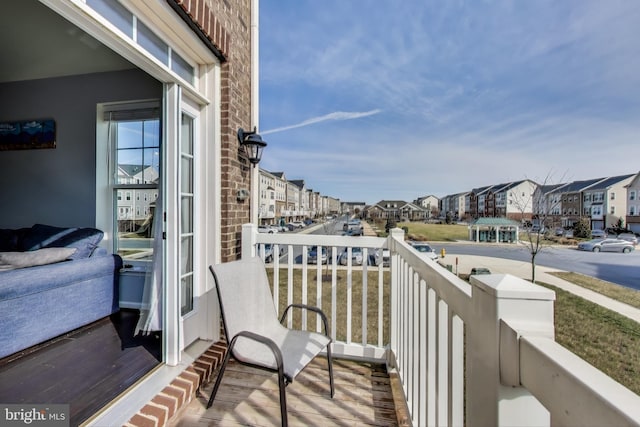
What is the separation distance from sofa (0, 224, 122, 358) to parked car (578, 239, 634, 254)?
1522 centimetres

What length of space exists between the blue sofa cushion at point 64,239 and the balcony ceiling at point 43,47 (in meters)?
1.97

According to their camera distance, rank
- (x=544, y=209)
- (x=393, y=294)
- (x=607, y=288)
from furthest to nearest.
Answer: (x=544, y=209)
(x=607, y=288)
(x=393, y=294)

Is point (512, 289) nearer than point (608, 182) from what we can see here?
Yes

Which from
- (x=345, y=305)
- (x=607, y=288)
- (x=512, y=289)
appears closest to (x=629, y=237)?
(x=607, y=288)

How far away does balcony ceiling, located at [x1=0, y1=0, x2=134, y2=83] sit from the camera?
2.50m

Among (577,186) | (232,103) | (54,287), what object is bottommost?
(54,287)

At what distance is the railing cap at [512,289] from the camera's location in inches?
21.7

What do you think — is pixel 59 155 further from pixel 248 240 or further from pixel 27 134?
pixel 248 240

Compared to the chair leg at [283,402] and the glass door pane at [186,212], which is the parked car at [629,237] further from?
the glass door pane at [186,212]

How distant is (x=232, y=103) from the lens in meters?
2.42

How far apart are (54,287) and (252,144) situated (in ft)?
7.05

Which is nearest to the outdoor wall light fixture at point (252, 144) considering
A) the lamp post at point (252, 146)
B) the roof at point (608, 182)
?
the lamp post at point (252, 146)

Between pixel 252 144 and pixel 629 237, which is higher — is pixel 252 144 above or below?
above

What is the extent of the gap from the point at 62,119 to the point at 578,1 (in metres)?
9.00
